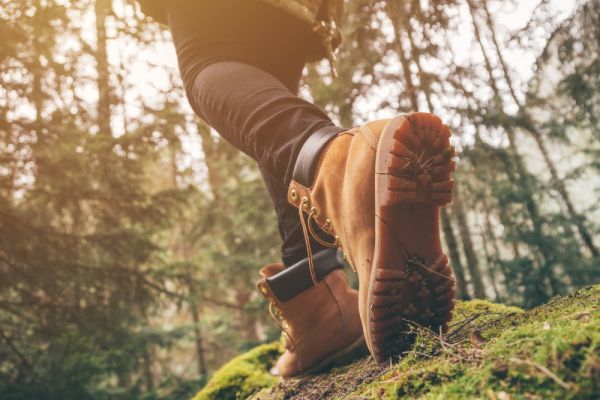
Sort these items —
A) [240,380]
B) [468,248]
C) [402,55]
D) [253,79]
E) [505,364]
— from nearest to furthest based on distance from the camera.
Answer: [505,364], [253,79], [240,380], [402,55], [468,248]

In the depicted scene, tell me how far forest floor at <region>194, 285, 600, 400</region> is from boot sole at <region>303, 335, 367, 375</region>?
0.21 m

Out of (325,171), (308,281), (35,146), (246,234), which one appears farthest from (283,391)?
(246,234)

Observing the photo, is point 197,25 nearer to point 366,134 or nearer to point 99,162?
point 366,134

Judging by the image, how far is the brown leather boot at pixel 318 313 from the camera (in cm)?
149

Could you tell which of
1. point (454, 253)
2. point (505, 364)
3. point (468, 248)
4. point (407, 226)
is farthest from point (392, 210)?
point (468, 248)

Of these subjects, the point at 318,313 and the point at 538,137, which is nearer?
the point at 318,313

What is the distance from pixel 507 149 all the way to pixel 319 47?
216 inches

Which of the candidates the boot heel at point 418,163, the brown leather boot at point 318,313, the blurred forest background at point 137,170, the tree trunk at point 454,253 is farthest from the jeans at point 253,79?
the tree trunk at point 454,253

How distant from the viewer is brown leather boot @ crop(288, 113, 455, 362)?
3.15ft

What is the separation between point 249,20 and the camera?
1.45 metres

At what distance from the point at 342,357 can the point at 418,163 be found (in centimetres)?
87

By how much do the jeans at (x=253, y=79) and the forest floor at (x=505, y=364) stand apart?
58cm

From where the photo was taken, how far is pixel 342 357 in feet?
5.02

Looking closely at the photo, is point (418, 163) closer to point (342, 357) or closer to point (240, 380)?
point (342, 357)
